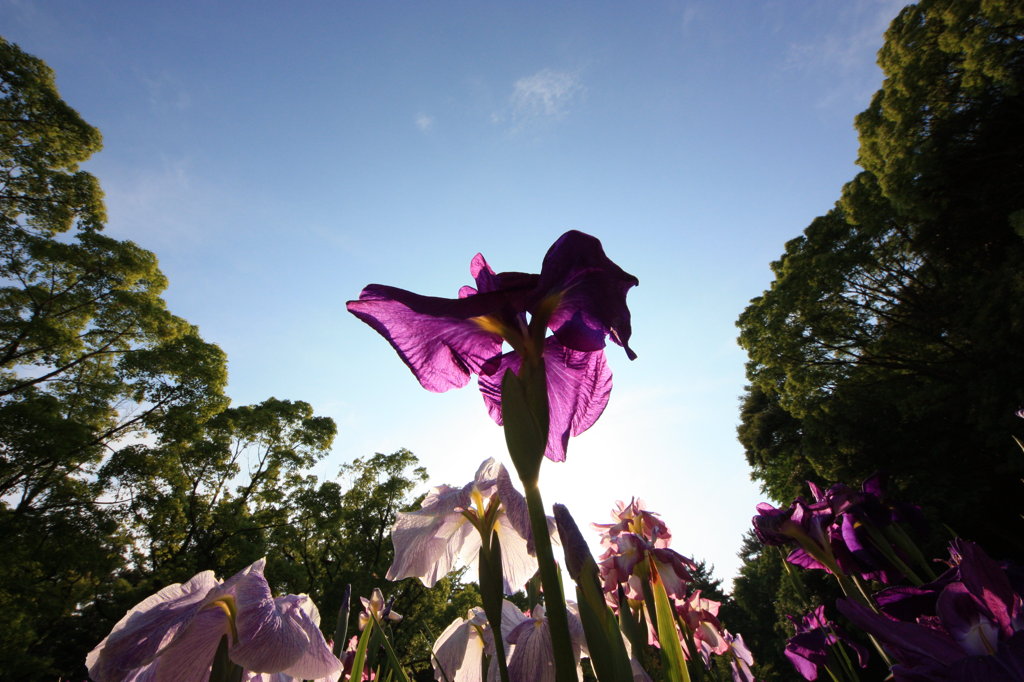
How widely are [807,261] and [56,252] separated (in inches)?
647

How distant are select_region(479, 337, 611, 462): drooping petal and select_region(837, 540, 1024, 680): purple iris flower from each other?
18.7 inches

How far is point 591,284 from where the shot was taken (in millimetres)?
761

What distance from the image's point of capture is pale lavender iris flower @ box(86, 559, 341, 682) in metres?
0.70

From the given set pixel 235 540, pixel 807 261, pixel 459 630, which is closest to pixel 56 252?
pixel 235 540

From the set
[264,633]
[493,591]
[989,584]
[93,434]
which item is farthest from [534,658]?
[93,434]

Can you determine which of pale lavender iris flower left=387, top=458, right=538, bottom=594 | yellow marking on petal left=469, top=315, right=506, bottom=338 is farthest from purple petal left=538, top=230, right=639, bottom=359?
pale lavender iris flower left=387, top=458, right=538, bottom=594

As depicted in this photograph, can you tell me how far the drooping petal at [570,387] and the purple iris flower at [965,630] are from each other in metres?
0.47

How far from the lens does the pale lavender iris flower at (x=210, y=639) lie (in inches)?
27.6

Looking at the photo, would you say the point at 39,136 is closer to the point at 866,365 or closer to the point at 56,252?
the point at 56,252

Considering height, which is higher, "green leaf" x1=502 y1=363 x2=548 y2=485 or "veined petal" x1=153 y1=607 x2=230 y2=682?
"green leaf" x1=502 y1=363 x2=548 y2=485

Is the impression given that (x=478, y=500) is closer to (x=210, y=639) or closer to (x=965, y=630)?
(x=210, y=639)

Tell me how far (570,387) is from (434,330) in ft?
0.92

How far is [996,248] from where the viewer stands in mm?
10484

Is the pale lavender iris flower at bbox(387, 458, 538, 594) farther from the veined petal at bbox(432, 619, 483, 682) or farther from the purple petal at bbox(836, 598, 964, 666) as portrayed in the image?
the purple petal at bbox(836, 598, 964, 666)
